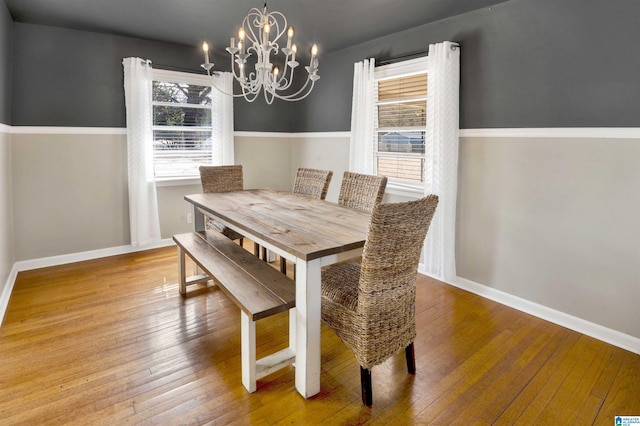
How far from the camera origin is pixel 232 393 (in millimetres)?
1863

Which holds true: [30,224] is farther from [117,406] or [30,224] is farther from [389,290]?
[389,290]

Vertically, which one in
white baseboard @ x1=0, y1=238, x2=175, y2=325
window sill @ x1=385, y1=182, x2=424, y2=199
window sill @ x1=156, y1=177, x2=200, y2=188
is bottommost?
white baseboard @ x1=0, y1=238, x2=175, y2=325

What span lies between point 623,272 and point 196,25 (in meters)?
3.99

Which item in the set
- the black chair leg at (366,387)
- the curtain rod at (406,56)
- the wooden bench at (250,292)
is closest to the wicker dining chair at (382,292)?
the black chair leg at (366,387)

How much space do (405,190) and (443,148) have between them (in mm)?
695

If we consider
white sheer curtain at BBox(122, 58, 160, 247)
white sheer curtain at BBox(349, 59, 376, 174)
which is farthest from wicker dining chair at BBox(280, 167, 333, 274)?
white sheer curtain at BBox(122, 58, 160, 247)

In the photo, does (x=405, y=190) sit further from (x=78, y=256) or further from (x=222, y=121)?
(x=78, y=256)

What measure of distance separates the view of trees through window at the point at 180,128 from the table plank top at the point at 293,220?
54.4 inches

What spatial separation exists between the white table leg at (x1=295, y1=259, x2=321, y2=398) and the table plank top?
0.10 meters

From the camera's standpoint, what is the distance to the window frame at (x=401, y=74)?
11.3 feet

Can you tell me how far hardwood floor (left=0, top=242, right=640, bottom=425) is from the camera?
1733mm

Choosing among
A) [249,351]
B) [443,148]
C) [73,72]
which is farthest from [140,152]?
[443,148]

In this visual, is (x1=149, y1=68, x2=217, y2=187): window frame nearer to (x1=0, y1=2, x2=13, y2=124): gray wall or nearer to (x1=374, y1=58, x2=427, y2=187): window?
(x1=0, y1=2, x2=13, y2=124): gray wall

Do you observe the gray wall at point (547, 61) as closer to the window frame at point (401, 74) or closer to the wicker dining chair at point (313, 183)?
the window frame at point (401, 74)
